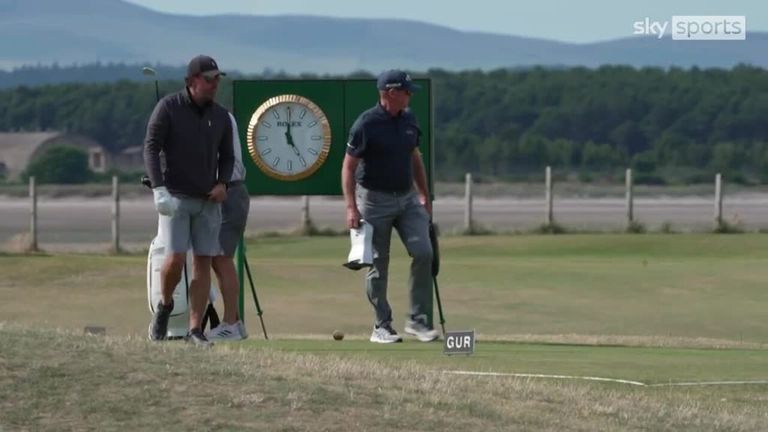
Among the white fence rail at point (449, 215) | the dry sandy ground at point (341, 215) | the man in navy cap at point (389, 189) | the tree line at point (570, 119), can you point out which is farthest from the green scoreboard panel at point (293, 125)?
the tree line at point (570, 119)

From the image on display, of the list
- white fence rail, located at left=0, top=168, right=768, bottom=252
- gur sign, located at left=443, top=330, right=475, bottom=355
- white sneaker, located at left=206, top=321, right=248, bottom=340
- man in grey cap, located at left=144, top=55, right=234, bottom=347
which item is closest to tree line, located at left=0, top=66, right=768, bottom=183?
white fence rail, located at left=0, top=168, right=768, bottom=252

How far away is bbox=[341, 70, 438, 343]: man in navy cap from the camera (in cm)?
1433

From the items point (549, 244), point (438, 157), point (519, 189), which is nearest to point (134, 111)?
point (438, 157)

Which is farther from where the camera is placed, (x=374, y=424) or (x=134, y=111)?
(x=134, y=111)

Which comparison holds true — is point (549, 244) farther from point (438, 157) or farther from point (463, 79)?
point (463, 79)

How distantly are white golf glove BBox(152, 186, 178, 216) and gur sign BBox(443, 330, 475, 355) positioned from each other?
6.64 ft

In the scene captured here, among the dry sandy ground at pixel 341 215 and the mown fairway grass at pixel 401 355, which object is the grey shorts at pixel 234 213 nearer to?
the mown fairway grass at pixel 401 355

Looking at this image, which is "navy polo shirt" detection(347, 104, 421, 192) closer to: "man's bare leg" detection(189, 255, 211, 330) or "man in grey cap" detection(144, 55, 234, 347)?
"man in grey cap" detection(144, 55, 234, 347)

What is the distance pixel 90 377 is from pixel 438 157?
69077 mm

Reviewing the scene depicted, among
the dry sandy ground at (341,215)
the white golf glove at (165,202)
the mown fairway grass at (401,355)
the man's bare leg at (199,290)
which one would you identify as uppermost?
the white golf glove at (165,202)

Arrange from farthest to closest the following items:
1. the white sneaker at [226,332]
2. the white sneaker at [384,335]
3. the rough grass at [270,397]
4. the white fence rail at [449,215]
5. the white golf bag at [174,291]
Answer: the white fence rail at [449,215]
the white sneaker at [384,335]
the white sneaker at [226,332]
the white golf bag at [174,291]
the rough grass at [270,397]

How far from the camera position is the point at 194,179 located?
12.6 meters

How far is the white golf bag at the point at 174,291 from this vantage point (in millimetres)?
13484

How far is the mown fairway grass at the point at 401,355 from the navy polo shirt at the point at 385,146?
1.21 meters
